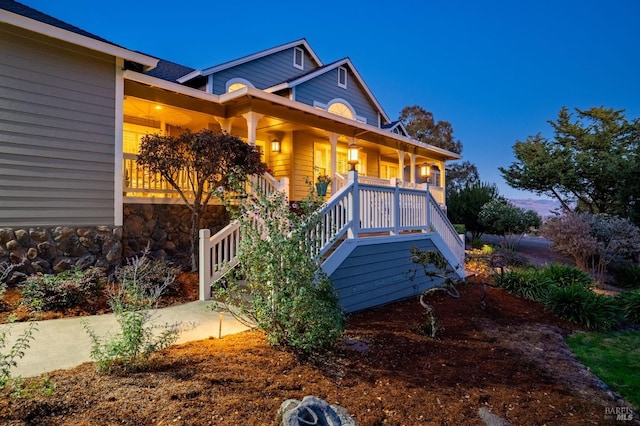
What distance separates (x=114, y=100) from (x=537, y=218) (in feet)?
56.2

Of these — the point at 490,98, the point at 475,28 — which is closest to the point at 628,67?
the point at 490,98

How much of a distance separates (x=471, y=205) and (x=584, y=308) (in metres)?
11.8

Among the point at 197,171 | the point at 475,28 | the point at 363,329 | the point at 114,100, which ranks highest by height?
the point at 475,28

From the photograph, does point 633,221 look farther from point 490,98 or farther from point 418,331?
point 490,98

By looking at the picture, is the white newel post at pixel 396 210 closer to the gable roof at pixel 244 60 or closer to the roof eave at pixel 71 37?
Answer: the roof eave at pixel 71 37

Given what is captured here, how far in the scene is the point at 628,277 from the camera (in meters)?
10.9

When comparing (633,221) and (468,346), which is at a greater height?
(633,221)

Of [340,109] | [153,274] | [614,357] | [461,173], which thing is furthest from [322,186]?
[461,173]

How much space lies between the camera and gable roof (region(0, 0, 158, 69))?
5512 mm

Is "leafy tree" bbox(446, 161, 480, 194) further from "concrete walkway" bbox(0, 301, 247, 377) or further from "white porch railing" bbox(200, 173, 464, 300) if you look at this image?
"concrete walkway" bbox(0, 301, 247, 377)

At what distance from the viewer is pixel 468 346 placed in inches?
181

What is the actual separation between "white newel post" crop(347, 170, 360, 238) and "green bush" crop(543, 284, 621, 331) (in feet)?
13.9

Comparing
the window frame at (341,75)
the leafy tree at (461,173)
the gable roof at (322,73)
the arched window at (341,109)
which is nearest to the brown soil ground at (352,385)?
the gable roof at (322,73)

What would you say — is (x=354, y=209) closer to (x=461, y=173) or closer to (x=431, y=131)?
(x=431, y=131)
